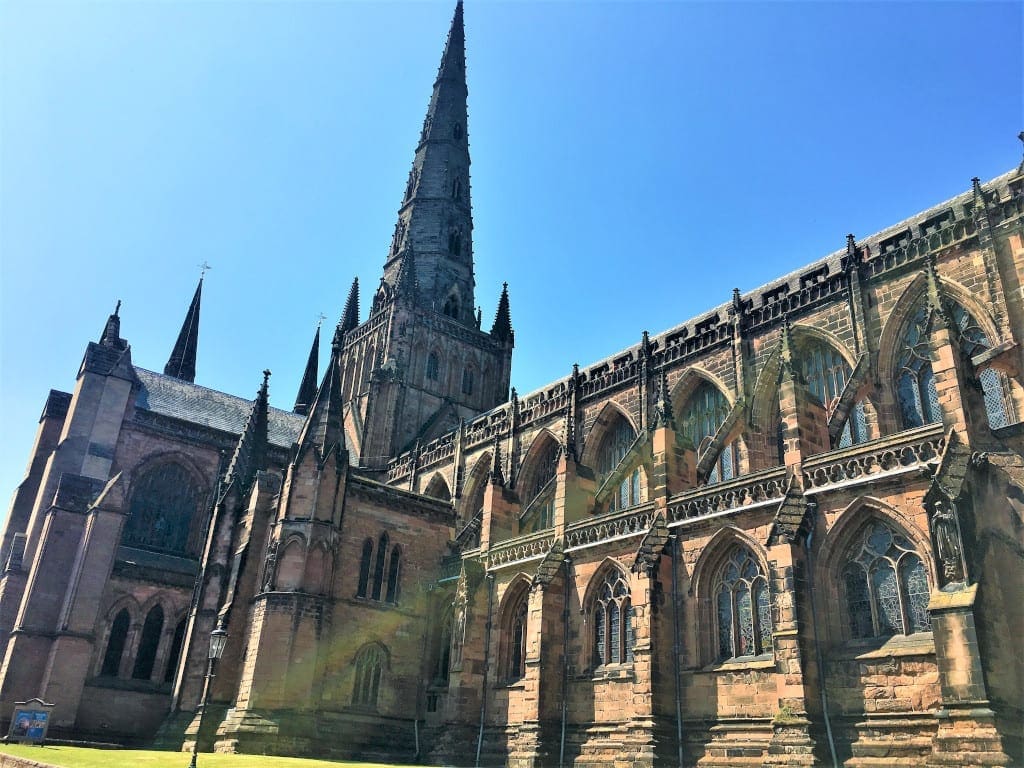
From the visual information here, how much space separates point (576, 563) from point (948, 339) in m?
11.1

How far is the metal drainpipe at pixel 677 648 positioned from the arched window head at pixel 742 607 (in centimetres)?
98

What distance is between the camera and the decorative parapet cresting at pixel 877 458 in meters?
Result: 15.8

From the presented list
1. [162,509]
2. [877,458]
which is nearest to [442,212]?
[162,509]

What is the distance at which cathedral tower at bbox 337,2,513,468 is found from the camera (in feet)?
156

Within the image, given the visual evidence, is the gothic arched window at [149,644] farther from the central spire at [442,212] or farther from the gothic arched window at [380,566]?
the central spire at [442,212]

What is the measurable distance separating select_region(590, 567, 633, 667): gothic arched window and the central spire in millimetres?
31369

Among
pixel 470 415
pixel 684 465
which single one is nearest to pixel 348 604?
pixel 684 465

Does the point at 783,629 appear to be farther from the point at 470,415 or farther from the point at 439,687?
the point at 470,415

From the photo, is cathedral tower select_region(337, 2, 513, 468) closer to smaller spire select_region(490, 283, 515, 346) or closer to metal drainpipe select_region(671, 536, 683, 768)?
smaller spire select_region(490, 283, 515, 346)

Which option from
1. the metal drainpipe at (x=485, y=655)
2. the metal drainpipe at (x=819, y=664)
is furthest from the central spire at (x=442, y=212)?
the metal drainpipe at (x=819, y=664)

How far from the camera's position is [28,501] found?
1549 inches

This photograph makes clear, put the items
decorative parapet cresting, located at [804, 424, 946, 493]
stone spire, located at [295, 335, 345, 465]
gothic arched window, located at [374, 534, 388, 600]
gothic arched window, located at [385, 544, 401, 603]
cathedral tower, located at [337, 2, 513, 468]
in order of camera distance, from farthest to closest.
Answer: cathedral tower, located at [337, 2, 513, 468] < gothic arched window, located at [385, 544, 401, 603] < gothic arched window, located at [374, 534, 388, 600] < stone spire, located at [295, 335, 345, 465] < decorative parapet cresting, located at [804, 424, 946, 493]

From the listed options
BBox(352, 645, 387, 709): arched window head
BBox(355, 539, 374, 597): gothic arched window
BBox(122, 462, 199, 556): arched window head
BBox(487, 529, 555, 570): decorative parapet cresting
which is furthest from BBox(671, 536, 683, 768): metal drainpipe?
BBox(122, 462, 199, 556): arched window head

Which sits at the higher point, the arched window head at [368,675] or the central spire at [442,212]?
the central spire at [442,212]
